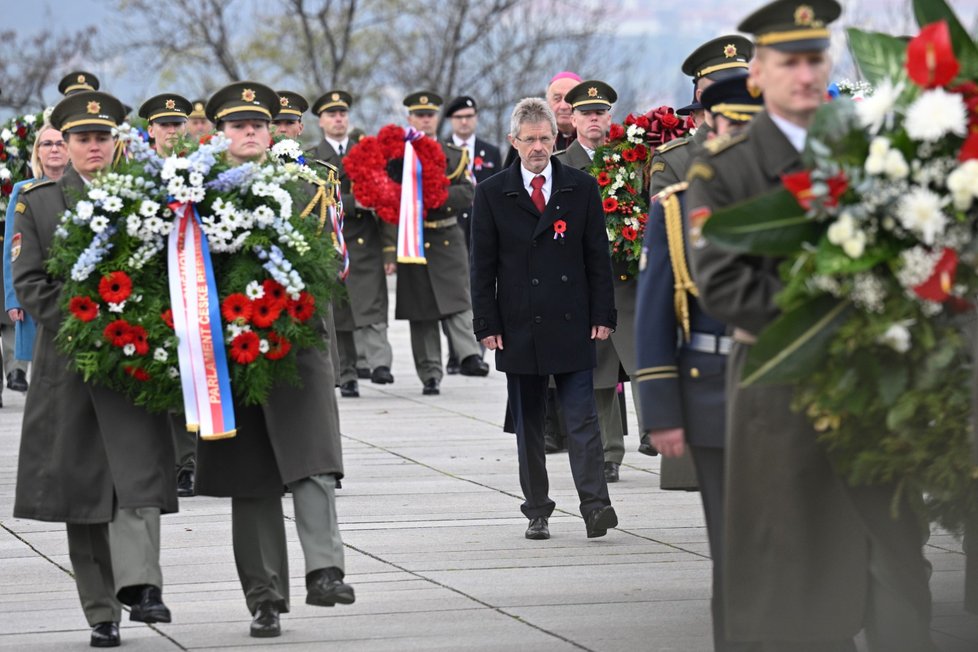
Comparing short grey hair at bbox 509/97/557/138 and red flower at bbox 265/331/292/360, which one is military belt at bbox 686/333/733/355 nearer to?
red flower at bbox 265/331/292/360

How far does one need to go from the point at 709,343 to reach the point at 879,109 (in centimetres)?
132

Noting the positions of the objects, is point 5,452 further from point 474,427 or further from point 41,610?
point 41,610

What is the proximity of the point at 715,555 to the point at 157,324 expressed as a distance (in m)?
2.27

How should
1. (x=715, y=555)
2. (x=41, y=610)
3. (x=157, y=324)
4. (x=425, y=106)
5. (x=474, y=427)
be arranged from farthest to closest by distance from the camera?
(x=425, y=106) < (x=474, y=427) < (x=41, y=610) < (x=157, y=324) < (x=715, y=555)

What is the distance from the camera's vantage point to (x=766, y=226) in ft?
16.5

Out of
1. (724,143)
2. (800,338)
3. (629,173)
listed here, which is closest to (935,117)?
(800,338)

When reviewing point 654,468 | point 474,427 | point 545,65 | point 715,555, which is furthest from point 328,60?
point 715,555

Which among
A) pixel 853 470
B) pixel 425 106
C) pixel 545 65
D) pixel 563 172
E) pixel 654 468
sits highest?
pixel 545 65

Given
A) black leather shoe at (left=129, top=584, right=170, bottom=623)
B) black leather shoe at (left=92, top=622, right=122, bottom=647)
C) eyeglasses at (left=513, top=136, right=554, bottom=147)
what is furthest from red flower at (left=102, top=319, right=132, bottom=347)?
eyeglasses at (left=513, top=136, right=554, bottom=147)

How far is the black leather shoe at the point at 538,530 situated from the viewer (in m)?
9.11

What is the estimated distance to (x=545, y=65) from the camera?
116 feet

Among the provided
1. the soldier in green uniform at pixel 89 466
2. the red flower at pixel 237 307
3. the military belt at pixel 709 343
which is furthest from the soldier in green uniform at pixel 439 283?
the military belt at pixel 709 343

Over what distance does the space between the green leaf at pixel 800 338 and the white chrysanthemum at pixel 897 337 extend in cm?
16

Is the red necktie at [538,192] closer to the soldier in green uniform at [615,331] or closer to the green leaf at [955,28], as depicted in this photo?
the soldier in green uniform at [615,331]
